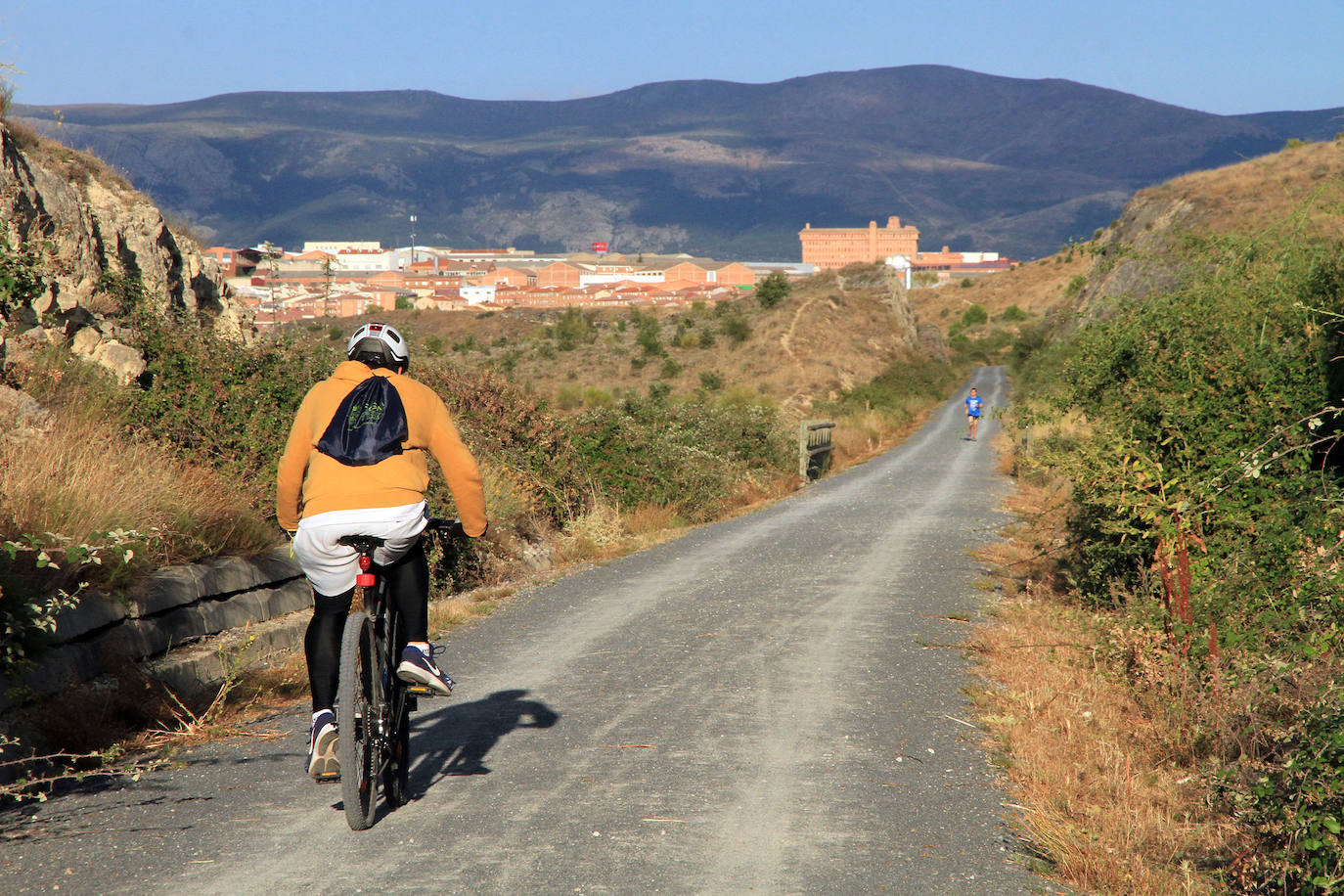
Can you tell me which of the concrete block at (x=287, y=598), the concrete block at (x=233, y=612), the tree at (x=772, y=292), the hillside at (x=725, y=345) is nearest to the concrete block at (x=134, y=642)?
the concrete block at (x=233, y=612)

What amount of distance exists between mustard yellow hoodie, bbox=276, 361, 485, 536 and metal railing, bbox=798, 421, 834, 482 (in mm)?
20267

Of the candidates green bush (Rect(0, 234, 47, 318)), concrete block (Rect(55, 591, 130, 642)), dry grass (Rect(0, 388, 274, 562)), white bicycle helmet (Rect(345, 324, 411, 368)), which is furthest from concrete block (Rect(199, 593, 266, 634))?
white bicycle helmet (Rect(345, 324, 411, 368))

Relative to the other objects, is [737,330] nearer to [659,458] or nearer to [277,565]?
[659,458]

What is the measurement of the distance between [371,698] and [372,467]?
3.11 ft

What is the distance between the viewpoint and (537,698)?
22.6 feet

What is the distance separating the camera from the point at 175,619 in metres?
6.73

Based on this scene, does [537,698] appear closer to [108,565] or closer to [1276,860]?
[108,565]

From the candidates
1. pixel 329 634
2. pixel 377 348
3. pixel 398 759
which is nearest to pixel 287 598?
pixel 398 759

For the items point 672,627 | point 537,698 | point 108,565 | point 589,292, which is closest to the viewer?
point 108,565

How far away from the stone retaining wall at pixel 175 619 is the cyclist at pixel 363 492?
1.81 m

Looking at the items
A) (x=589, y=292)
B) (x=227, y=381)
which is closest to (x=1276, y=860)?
(x=227, y=381)

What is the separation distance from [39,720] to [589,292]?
139764mm

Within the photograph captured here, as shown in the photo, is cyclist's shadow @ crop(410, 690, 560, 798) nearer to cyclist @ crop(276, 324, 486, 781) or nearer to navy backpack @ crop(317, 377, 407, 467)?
cyclist @ crop(276, 324, 486, 781)

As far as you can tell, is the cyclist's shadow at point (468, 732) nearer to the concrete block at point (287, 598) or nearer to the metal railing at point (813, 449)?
the concrete block at point (287, 598)
